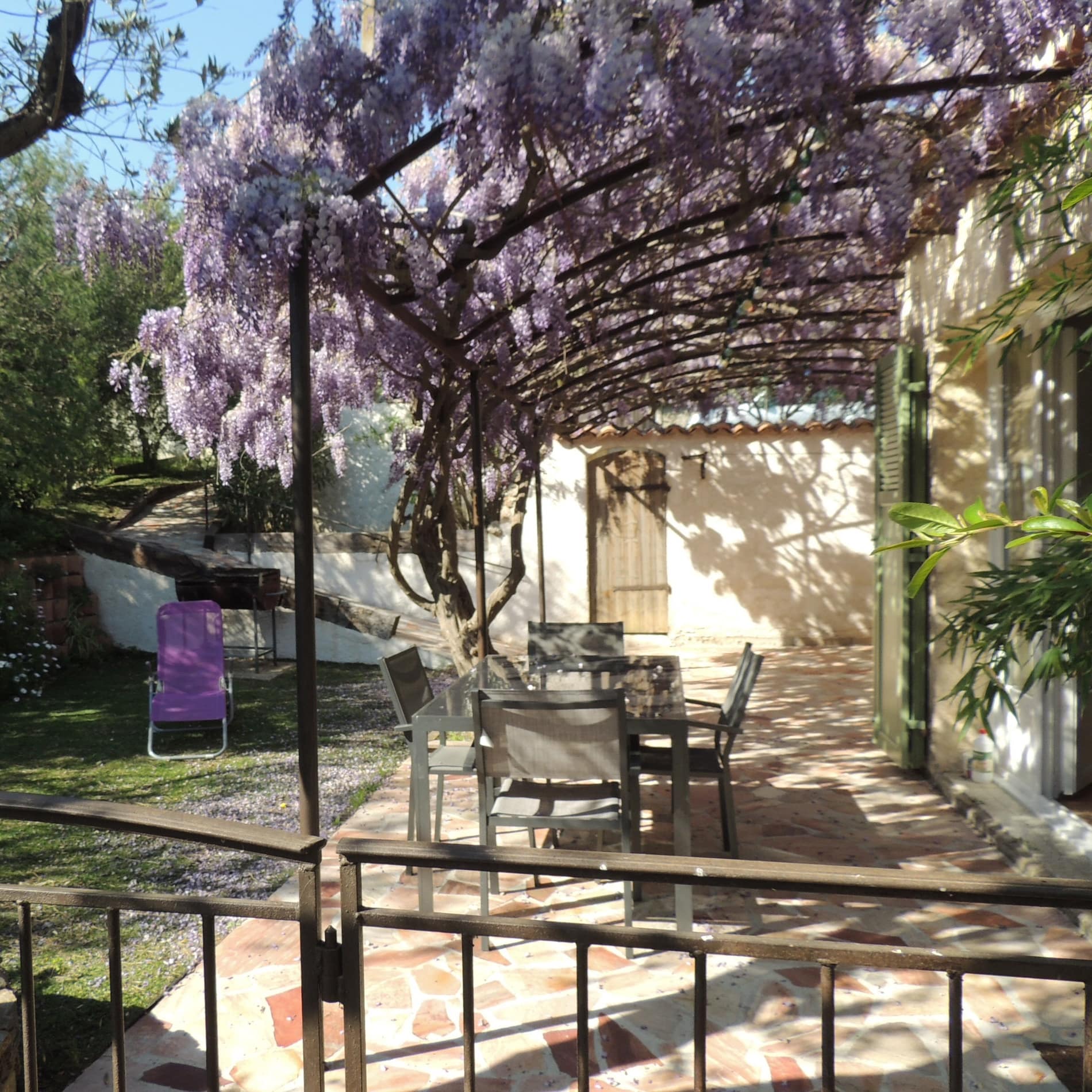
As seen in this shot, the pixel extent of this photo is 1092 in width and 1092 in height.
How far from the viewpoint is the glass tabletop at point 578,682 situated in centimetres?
345

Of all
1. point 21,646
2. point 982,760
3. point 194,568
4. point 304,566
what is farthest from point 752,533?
point 304,566

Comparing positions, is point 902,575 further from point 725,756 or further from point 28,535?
point 28,535

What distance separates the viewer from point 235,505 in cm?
1162

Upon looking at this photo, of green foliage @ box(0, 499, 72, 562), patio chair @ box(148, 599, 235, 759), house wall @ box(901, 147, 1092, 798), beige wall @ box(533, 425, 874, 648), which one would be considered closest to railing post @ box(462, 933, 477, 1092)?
house wall @ box(901, 147, 1092, 798)

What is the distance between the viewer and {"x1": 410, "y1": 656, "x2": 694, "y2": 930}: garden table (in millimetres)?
3150

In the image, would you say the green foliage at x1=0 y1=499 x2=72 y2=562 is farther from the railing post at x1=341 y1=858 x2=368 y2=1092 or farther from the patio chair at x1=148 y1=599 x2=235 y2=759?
the railing post at x1=341 y1=858 x2=368 y2=1092

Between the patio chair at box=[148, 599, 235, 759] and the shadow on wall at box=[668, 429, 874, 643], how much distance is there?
5150 millimetres

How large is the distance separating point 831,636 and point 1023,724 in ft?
17.6

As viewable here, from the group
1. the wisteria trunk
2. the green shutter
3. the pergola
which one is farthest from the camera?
the wisteria trunk

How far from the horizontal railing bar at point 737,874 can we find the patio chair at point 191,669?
4701mm

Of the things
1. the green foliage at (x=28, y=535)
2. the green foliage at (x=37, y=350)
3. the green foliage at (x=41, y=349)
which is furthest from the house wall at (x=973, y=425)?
the green foliage at (x=28, y=535)

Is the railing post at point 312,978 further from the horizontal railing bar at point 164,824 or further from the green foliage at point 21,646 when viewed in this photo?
the green foliage at point 21,646

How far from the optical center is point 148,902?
1.70 metres

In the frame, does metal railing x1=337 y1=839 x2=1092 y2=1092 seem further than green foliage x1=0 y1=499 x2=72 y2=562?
No
